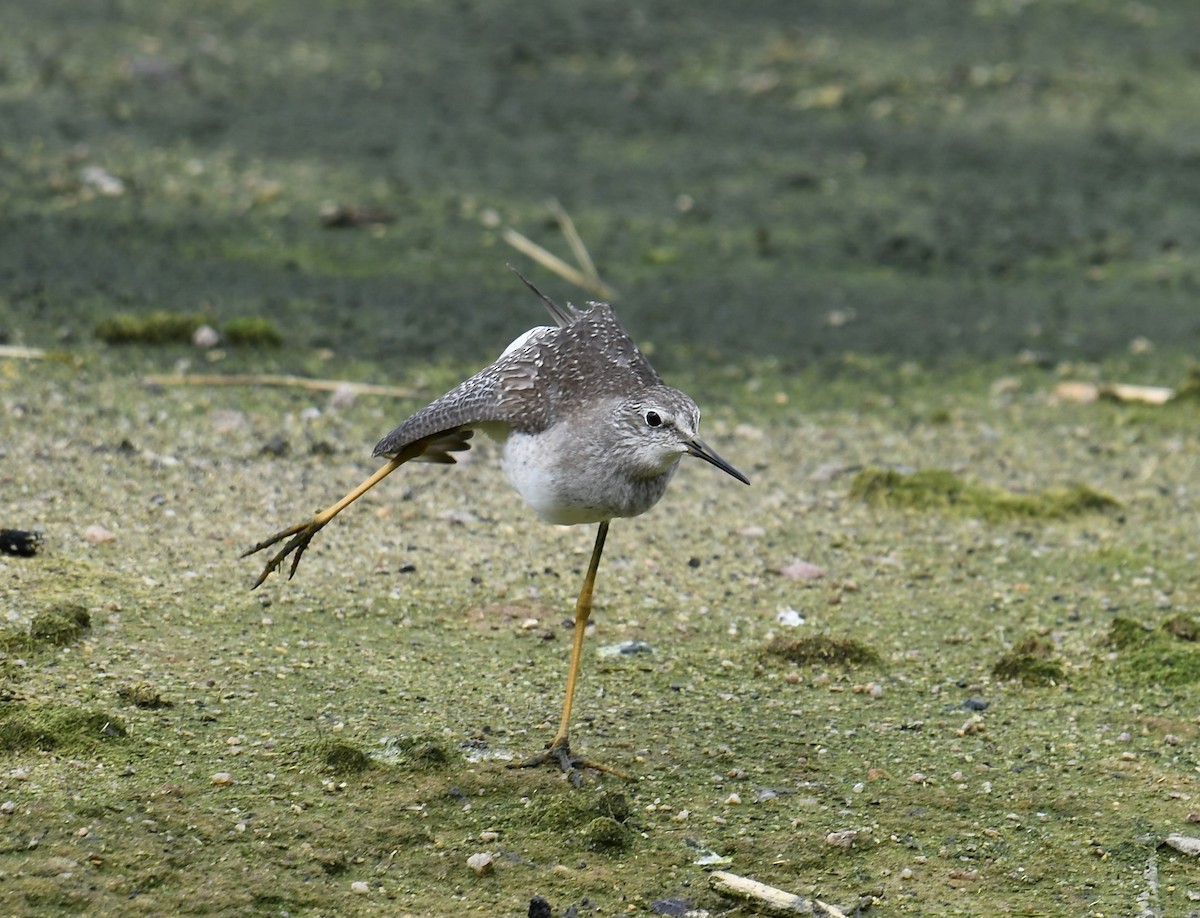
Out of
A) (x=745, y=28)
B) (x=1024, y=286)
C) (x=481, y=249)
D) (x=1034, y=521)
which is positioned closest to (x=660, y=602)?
(x=1034, y=521)

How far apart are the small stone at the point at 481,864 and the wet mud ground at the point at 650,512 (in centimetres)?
4

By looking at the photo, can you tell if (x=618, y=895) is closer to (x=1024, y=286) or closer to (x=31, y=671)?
(x=31, y=671)

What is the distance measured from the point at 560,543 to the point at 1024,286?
4.57m

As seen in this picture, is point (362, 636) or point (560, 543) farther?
point (560, 543)

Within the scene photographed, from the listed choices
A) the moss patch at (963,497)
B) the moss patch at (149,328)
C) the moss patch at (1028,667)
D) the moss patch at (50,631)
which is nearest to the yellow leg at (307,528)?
the moss patch at (50,631)

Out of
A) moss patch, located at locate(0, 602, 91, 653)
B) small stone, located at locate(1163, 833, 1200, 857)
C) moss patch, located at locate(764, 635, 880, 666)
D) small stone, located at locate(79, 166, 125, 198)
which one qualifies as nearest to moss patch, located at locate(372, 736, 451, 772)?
moss patch, located at locate(0, 602, 91, 653)

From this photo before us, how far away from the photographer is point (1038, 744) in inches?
208

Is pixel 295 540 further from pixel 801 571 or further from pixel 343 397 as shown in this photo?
pixel 343 397

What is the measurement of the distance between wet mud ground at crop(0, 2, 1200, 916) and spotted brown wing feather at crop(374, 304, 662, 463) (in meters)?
0.88

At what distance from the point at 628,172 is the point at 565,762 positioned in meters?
6.72

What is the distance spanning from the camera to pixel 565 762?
16.0ft

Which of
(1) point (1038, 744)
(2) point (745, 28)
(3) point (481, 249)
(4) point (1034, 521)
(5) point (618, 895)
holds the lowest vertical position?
(5) point (618, 895)

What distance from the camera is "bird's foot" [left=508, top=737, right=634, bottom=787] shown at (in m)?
4.86

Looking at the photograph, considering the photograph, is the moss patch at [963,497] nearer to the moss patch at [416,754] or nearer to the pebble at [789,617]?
the pebble at [789,617]
